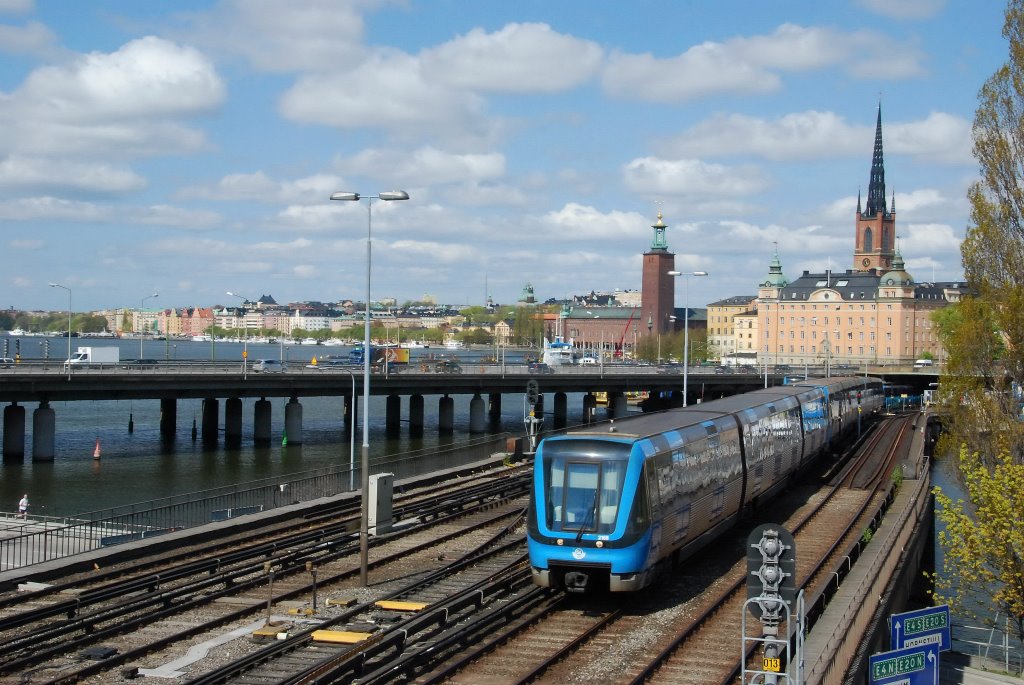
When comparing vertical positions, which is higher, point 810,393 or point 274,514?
point 810,393

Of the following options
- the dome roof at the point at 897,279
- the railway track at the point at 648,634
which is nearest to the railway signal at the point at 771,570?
the railway track at the point at 648,634

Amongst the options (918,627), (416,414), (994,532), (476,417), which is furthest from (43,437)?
(918,627)

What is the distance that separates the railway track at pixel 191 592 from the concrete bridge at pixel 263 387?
20.9m

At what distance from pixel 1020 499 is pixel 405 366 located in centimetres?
7655

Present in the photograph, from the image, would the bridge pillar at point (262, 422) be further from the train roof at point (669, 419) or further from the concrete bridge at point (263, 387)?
the train roof at point (669, 419)

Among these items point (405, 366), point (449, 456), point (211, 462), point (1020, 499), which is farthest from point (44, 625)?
point (405, 366)

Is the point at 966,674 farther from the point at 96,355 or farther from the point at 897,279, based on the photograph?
the point at 897,279

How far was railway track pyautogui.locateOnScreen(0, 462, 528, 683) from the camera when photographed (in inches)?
725

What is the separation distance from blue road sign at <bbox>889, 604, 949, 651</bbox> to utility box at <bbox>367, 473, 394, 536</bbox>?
14.2 metres

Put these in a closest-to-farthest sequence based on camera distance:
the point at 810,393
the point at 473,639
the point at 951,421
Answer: the point at 473,639 → the point at 951,421 → the point at 810,393

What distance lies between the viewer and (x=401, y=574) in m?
25.7

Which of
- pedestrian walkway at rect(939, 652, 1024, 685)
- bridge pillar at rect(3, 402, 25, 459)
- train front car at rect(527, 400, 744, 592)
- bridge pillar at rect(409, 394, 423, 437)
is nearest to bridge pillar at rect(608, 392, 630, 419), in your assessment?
bridge pillar at rect(409, 394, 423, 437)

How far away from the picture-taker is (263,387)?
79625 mm

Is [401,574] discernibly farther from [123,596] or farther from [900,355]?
[900,355]
